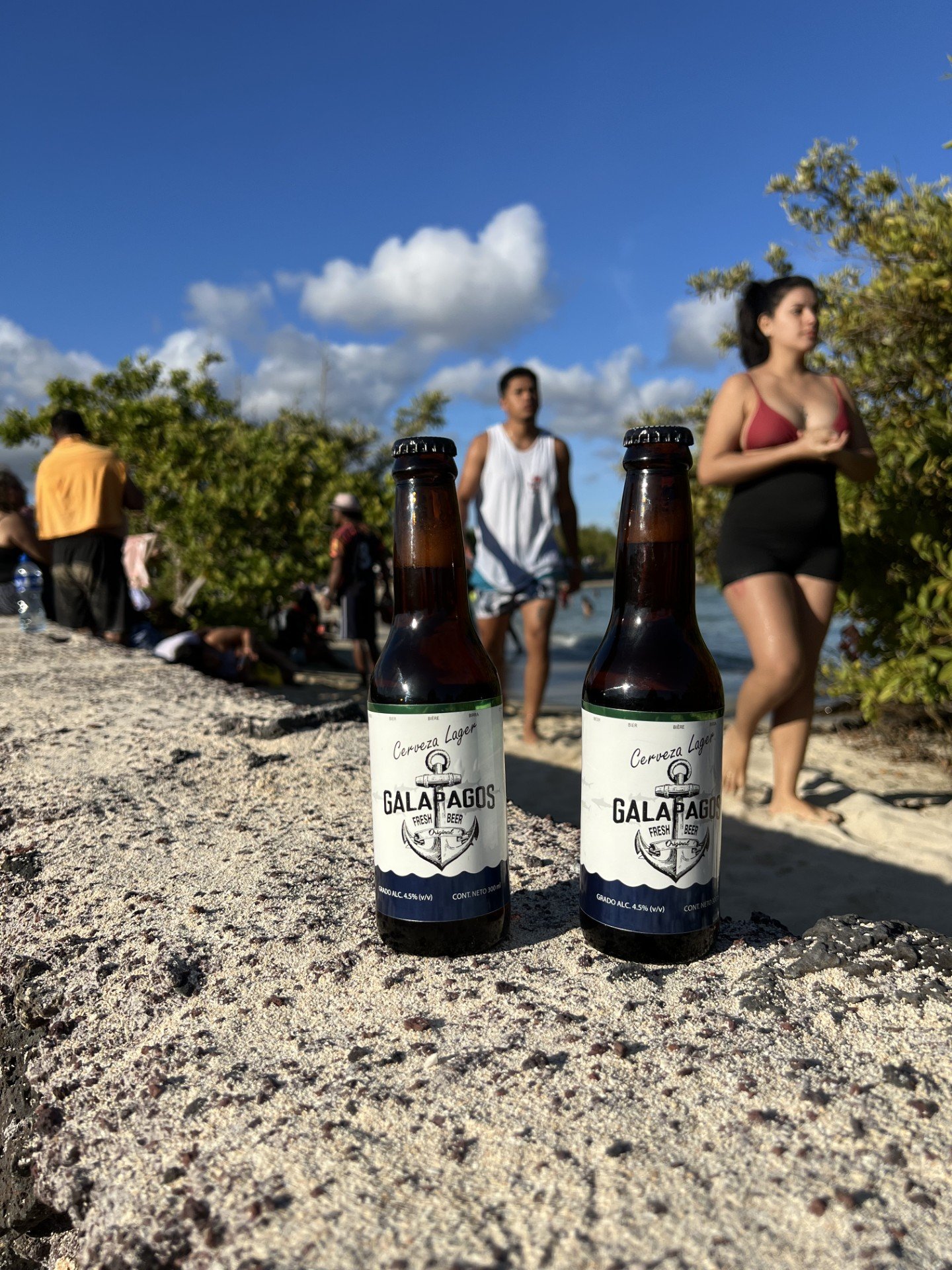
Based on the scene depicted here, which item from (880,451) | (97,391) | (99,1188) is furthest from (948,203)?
(97,391)

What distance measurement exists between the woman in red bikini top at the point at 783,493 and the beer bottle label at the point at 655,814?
88.5 inches

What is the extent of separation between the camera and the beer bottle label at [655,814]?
1.30 metres

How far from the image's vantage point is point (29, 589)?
7.40m

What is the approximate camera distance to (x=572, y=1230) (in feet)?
3.04

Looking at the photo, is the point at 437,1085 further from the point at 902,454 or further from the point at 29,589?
the point at 29,589

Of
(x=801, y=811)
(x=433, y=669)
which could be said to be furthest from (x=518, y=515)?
(x=433, y=669)

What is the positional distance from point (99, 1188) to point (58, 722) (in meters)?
2.34

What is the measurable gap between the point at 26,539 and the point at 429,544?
733 centimetres

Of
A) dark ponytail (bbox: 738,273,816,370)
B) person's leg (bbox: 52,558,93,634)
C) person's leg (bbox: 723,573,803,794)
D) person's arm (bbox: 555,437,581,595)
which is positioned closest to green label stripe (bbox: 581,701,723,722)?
person's leg (bbox: 723,573,803,794)

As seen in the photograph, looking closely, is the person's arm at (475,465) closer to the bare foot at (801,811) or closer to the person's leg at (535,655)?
the person's leg at (535,655)

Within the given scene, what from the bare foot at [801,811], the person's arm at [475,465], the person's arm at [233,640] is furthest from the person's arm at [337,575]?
the bare foot at [801,811]

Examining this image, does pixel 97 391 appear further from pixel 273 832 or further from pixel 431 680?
pixel 431 680

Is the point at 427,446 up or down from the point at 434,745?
up

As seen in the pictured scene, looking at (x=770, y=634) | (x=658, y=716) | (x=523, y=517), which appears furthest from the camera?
(x=523, y=517)
